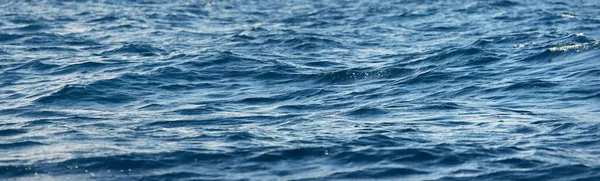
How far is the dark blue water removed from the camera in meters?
12.0

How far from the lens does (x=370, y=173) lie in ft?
38.0

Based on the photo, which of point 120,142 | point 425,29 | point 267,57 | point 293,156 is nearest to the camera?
point 293,156

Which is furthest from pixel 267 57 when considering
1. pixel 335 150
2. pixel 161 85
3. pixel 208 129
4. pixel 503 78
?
pixel 335 150

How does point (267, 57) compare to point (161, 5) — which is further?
point (161, 5)

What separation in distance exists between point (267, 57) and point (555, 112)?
29.1 ft

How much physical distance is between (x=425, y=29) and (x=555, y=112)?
13432 millimetres

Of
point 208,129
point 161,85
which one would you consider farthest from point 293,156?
point 161,85

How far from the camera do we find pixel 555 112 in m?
15.1

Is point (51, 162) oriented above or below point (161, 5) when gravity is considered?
above

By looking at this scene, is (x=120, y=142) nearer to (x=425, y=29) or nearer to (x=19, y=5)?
(x=425, y=29)

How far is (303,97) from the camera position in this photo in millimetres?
17359

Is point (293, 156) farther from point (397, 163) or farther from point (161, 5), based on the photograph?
point (161, 5)

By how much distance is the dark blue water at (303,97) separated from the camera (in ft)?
39.5

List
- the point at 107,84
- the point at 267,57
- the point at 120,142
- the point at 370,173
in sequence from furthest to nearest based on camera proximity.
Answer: the point at 267,57
the point at 107,84
the point at 120,142
the point at 370,173
